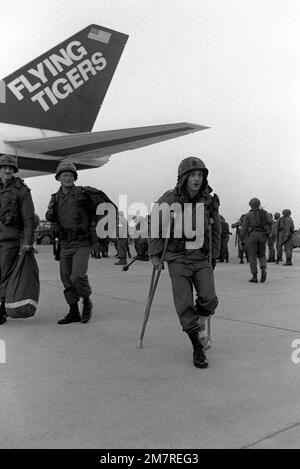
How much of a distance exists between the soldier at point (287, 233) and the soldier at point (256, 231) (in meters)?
4.31

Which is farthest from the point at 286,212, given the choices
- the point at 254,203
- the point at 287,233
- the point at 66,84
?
the point at 66,84

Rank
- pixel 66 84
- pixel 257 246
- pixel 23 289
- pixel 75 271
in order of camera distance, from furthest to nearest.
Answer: pixel 66 84, pixel 257 246, pixel 75 271, pixel 23 289

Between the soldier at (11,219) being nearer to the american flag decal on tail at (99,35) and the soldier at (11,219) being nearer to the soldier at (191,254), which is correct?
the soldier at (191,254)

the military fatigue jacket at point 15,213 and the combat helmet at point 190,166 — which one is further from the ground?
the combat helmet at point 190,166

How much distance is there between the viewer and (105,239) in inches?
221

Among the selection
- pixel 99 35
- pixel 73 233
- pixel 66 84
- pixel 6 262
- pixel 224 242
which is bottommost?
pixel 224 242

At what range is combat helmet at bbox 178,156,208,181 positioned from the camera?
12.8ft

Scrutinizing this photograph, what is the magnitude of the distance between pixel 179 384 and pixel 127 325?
2.02 meters

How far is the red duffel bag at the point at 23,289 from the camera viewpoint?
16.8 ft

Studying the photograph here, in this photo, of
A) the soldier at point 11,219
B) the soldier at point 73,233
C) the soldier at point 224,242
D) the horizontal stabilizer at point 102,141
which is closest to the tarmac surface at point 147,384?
the soldier at point 73,233

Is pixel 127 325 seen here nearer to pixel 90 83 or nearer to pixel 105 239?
pixel 105 239

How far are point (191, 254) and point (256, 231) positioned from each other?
637 centimetres

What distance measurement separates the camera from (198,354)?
12.4 feet

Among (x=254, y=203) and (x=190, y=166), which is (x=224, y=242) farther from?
(x=190, y=166)
